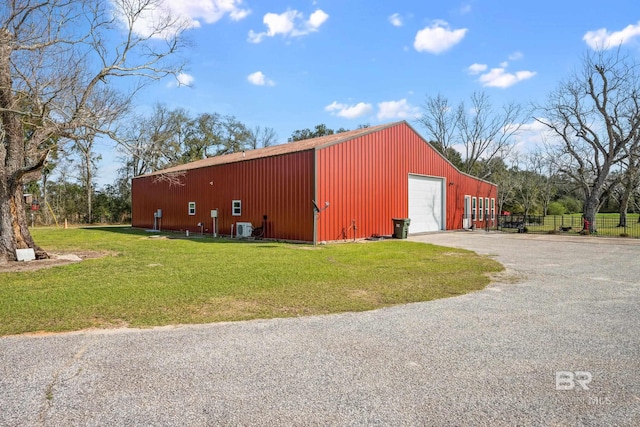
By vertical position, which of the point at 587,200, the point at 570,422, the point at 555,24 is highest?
the point at 555,24

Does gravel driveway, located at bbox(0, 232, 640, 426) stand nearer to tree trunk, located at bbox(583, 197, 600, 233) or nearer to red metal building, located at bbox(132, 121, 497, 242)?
red metal building, located at bbox(132, 121, 497, 242)

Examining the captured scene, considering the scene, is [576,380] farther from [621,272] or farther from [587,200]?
[587,200]

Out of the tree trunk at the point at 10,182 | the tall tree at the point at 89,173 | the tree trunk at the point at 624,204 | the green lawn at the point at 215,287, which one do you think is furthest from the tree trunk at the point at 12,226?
the tree trunk at the point at 624,204

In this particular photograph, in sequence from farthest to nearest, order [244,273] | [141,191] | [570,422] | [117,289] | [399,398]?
1. [141,191]
2. [244,273]
3. [117,289]
4. [399,398]
5. [570,422]

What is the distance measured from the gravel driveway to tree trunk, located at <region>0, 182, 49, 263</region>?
7.19 metres

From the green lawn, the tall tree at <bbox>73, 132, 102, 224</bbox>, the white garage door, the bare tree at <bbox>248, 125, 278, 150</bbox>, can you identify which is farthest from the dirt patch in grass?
the bare tree at <bbox>248, 125, 278, 150</bbox>

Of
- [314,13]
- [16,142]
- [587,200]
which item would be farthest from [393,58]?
[587,200]

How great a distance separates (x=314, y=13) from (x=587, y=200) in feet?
65.6

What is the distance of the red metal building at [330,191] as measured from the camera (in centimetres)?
1485

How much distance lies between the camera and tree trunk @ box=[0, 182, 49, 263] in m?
9.40

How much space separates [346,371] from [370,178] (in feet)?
46.2

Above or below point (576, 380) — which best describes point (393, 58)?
above

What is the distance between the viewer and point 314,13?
1161 cm

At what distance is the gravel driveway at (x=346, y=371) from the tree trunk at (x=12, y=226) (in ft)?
23.6
